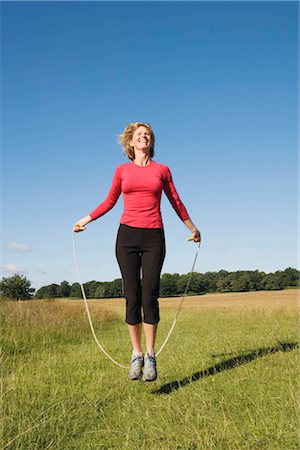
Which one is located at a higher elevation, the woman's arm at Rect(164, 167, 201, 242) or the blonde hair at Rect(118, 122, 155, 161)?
the blonde hair at Rect(118, 122, 155, 161)

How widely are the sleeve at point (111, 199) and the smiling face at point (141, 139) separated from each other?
1.12 feet

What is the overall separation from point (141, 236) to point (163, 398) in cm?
171

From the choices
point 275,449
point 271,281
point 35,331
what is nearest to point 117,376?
point 275,449

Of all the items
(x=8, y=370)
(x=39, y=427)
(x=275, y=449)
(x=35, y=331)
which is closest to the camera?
(x=275, y=449)

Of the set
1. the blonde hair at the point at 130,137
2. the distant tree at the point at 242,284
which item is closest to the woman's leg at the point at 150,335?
the blonde hair at the point at 130,137

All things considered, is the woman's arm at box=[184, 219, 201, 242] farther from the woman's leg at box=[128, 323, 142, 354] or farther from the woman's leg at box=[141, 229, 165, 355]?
the woman's leg at box=[128, 323, 142, 354]

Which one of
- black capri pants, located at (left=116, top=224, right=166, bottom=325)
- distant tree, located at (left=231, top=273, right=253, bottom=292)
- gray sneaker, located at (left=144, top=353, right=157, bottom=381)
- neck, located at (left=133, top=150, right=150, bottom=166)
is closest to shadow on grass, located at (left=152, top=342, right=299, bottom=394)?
gray sneaker, located at (left=144, top=353, right=157, bottom=381)

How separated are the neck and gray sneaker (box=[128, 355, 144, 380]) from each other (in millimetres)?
2152

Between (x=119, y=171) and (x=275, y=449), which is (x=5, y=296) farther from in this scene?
(x=275, y=449)

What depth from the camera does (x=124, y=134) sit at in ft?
18.2

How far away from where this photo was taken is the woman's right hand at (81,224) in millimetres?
5477

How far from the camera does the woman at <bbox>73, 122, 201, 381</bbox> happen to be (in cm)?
519

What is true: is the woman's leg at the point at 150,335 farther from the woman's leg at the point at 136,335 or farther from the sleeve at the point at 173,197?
the sleeve at the point at 173,197

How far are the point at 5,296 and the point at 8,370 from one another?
6.71 m
